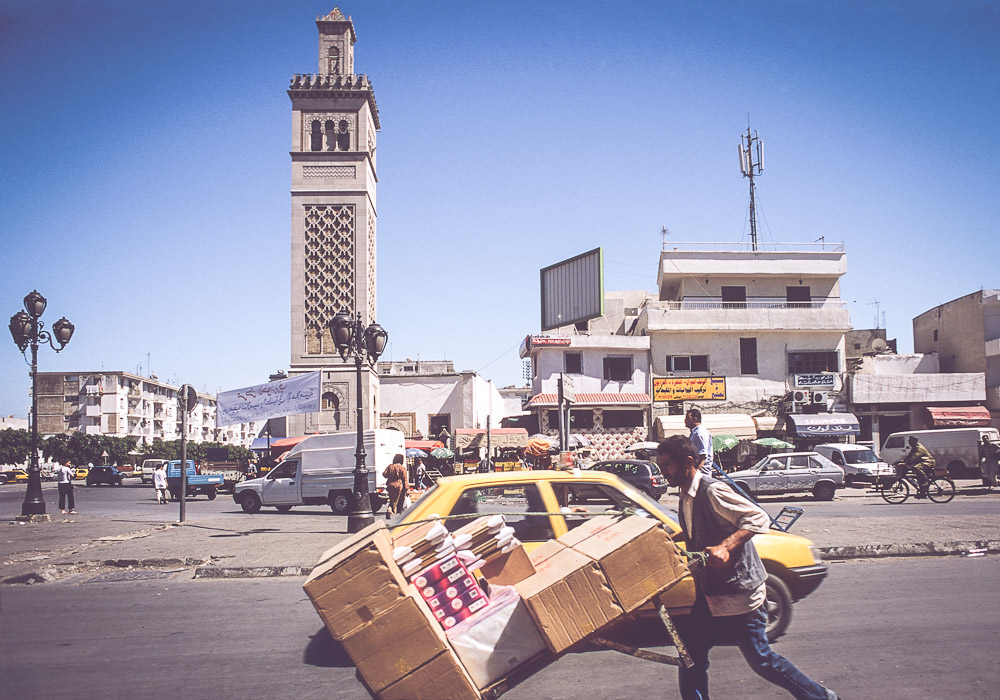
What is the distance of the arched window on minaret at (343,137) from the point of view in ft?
148

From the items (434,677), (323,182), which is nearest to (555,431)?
(323,182)

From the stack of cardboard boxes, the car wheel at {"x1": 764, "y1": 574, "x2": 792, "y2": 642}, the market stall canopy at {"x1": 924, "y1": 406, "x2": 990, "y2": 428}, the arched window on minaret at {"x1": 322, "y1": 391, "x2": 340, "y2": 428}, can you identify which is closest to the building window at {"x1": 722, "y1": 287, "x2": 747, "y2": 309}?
the market stall canopy at {"x1": 924, "y1": 406, "x2": 990, "y2": 428}

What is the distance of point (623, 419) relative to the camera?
37750mm

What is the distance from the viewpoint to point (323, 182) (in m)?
44.7

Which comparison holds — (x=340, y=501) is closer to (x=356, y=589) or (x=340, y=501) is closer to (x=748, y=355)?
(x=356, y=589)

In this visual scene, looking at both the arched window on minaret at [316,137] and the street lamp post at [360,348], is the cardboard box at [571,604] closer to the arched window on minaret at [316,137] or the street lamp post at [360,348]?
the street lamp post at [360,348]

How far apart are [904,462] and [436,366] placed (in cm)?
4405

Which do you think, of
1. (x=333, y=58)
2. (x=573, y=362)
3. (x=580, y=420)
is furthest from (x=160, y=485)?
(x=333, y=58)

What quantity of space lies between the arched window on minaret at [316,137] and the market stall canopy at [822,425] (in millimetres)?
31799

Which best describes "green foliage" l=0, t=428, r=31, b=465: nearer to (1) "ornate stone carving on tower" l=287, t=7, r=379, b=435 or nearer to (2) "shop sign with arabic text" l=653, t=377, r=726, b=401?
(1) "ornate stone carving on tower" l=287, t=7, r=379, b=435

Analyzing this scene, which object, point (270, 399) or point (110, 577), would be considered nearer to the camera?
point (110, 577)

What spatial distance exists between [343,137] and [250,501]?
30.2 m

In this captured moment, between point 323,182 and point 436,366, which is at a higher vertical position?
point 323,182

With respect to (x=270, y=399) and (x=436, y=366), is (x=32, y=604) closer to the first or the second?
(x=270, y=399)
